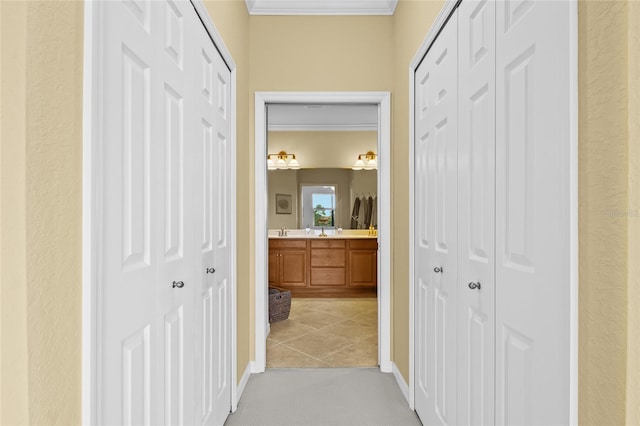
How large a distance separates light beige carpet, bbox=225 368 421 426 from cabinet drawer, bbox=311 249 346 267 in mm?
2629

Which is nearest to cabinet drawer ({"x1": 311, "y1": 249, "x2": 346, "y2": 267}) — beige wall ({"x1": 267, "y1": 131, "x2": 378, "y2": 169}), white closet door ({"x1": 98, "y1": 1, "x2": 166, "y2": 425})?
beige wall ({"x1": 267, "y1": 131, "x2": 378, "y2": 169})

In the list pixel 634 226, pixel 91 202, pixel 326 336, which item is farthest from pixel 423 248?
pixel 326 336

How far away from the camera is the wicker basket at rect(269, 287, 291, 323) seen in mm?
4176

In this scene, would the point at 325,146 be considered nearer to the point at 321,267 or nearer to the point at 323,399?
the point at 321,267

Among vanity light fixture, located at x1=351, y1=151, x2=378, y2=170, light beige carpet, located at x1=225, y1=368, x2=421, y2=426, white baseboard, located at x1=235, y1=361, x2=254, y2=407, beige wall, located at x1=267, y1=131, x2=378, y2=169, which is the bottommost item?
light beige carpet, located at x1=225, y1=368, x2=421, y2=426

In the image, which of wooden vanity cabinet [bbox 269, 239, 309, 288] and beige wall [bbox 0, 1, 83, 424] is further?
wooden vanity cabinet [bbox 269, 239, 309, 288]

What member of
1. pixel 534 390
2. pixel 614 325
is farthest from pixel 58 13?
pixel 534 390

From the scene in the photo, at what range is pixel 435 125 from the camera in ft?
6.43

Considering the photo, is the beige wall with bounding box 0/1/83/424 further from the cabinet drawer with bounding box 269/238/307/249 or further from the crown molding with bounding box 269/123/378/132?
the crown molding with bounding box 269/123/378/132

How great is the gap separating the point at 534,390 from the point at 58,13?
4.77 feet

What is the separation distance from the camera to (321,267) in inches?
218

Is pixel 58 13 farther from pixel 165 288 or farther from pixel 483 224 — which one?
pixel 483 224

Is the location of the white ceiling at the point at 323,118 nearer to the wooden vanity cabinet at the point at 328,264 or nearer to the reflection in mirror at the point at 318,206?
the reflection in mirror at the point at 318,206

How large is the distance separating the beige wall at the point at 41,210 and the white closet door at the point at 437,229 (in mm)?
1404
